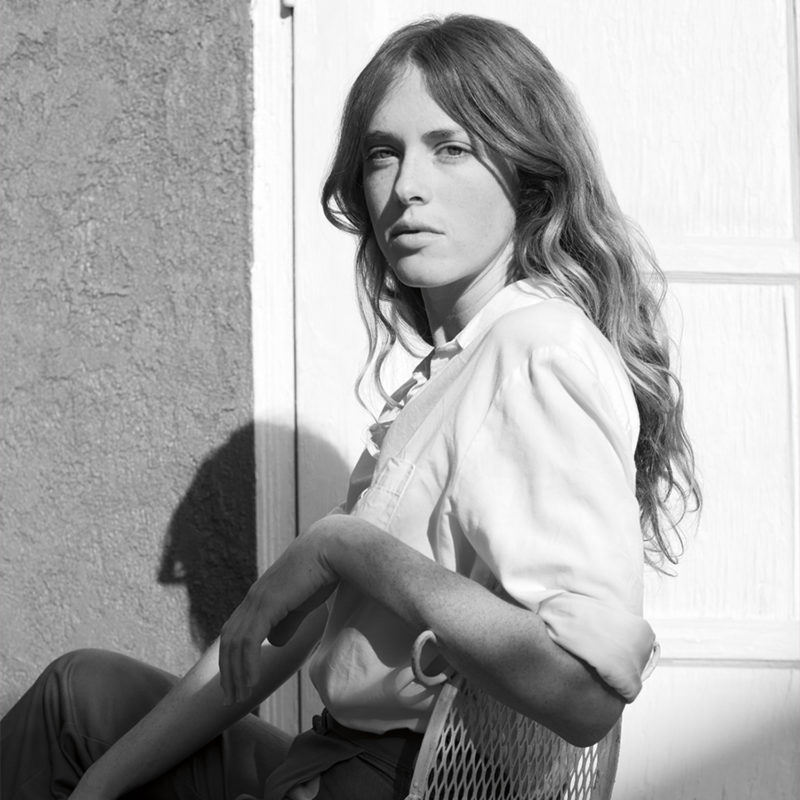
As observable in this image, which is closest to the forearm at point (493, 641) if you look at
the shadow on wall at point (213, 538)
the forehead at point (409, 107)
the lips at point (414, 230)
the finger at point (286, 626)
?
the finger at point (286, 626)

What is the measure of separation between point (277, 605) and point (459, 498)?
0.74 feet

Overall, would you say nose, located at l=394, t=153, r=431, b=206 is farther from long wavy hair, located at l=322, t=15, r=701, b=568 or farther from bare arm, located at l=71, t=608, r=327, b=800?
bare arm, located at l=71, t=608, r=327, b=800

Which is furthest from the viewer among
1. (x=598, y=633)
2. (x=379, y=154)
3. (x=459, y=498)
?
(x=379, y=154)

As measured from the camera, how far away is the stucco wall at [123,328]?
2627 millimetres

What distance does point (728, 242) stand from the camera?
2676 mm

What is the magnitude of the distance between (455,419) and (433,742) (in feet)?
1.09

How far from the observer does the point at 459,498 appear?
1.36m

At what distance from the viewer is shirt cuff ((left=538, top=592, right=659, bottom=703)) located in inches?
49.3

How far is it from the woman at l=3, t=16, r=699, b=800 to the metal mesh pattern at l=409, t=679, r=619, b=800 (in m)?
0.06

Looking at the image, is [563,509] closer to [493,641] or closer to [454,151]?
[493,641]

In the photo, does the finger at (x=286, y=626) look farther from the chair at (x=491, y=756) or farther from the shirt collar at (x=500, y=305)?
the shirt collar at (x=500, y=305)

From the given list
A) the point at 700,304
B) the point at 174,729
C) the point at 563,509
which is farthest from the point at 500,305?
the point at 700,304

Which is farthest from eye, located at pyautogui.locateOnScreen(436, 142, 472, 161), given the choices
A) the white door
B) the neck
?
the white door

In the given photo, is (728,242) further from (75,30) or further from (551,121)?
(75,30)
